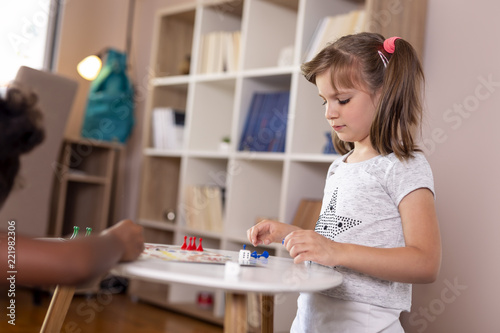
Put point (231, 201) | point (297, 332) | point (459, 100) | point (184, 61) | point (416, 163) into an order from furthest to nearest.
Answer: point (184, 61) < point (231, 201) < point (459, 100) < point (297, 332) < point (416, 163)

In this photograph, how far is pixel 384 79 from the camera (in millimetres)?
1247

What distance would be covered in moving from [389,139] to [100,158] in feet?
8.37

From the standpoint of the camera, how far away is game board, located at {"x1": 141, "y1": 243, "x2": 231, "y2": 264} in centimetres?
106

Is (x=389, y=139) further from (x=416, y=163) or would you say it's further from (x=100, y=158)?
(x=100, y=158)

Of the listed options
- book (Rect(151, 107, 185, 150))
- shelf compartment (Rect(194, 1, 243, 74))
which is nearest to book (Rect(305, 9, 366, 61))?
shelf compartment (Rect(194, 1, 243, 74))

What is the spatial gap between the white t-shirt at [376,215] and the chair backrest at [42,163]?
5.49 ft

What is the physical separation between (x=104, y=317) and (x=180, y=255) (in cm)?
188

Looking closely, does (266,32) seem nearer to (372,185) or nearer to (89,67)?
(89,67)

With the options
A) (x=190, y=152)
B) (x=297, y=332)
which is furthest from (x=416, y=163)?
(x=190, y=152)

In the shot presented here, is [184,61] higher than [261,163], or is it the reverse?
[184,61]

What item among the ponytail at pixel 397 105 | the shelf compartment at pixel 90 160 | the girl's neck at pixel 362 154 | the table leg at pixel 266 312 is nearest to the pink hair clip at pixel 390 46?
the ponytail at pixel 397 105

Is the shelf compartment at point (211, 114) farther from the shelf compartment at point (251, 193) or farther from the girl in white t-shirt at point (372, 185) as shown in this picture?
the girl in white t-shirt at point (372, 185)

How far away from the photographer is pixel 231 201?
2867 mm

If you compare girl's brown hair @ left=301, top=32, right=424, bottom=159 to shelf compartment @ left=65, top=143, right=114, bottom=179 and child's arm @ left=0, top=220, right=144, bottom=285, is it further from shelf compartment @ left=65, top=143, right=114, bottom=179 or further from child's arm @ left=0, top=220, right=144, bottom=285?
shelf compartment @ left=65, top=143, right=114, bottom=179
